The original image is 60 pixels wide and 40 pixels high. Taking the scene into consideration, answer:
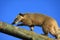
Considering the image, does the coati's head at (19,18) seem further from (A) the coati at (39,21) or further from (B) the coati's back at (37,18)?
(B) the coati's back at (37,18)

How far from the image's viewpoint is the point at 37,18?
6930 millimetres

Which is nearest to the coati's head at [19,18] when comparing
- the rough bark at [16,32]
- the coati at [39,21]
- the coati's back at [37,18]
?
the coati at [39,21]

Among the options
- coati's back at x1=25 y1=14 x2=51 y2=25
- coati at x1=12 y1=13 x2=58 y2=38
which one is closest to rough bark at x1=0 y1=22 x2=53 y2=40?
coati at x1=12 y1=13 x2=58 y2=38

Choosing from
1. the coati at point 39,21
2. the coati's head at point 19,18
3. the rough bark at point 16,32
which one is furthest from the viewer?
the coati's head at point 19,18

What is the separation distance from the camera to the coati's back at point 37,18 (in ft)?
21.9

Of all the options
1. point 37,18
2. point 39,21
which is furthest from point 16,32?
point 37,18

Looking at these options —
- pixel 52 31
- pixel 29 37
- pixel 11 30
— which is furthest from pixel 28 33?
pixel 52 31

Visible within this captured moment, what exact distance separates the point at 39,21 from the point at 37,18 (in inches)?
11.4

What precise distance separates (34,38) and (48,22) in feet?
13.2

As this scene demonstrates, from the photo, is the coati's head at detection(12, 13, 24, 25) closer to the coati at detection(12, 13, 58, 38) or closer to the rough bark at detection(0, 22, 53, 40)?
the coati at detection(12, 13, 58, 38)

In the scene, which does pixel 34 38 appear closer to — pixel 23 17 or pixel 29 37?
pixel 29 37

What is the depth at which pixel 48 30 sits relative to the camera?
20.2ft

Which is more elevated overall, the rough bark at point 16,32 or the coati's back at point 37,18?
the coati's back at point 37,18

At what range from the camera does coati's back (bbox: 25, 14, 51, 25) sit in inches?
262
